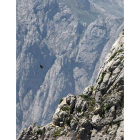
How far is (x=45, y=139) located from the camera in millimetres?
70250

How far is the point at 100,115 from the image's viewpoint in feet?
217

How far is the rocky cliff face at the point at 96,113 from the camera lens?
2512 inches

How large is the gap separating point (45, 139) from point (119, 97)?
15.6 meters

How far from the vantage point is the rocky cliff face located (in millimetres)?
63812

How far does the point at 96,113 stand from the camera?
66.6 meters
